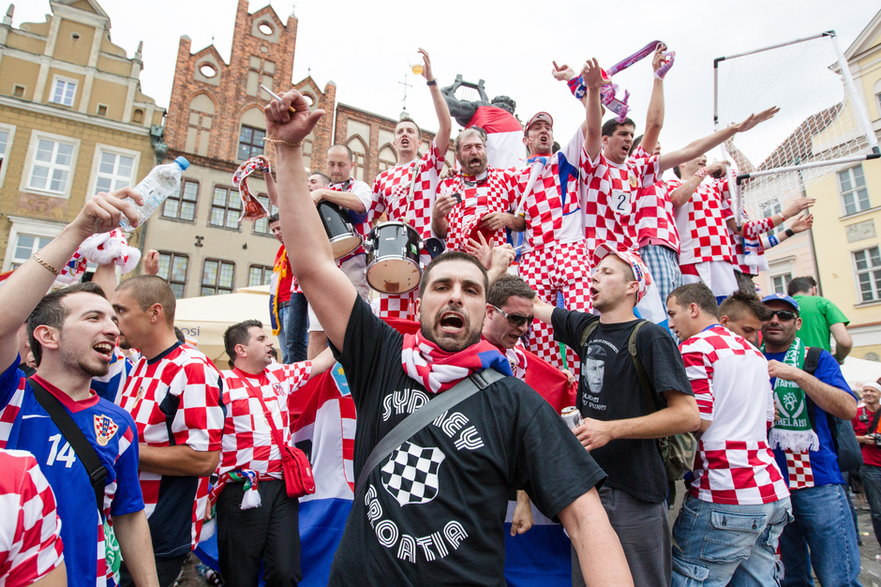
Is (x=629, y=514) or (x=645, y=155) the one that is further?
(x=645, y=155)

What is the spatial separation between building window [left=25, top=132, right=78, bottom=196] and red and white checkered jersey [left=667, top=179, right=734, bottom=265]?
21.5 m

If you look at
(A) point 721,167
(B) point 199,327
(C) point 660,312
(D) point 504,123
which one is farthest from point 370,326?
(B) point 199,327

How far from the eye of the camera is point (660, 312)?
4496 millimetres

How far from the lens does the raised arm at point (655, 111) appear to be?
14.2ft

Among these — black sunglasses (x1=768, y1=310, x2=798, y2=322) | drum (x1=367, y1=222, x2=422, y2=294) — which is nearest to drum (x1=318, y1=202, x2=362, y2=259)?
drum (x1=367, y1=222, x2=422, y2=294)

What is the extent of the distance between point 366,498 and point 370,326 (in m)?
0.63

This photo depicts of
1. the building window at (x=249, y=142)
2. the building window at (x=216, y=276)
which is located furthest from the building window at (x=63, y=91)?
the building window at (x=216, y=276)

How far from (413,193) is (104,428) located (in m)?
3.35

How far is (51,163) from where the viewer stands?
1895 cm

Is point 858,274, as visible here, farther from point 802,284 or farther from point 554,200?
point 554,200

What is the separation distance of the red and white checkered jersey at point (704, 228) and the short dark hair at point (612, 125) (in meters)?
1.42

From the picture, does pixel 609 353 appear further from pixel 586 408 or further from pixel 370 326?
pixel 370 326

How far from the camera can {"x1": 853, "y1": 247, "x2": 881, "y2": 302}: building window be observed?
2131cm

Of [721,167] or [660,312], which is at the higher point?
[721,167]
